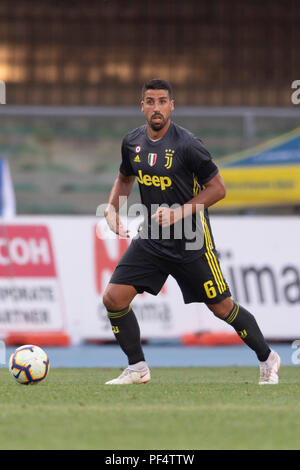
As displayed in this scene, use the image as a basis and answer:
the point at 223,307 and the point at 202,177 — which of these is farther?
the point at 223,307

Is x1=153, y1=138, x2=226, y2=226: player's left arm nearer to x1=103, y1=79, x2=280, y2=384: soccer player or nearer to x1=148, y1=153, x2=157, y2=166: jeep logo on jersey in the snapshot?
x1=103, y1=79, x2=280, y2=384: soccer player

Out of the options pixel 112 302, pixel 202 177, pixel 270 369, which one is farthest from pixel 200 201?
pixel 270 369

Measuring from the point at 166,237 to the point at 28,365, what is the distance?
1.35 metres

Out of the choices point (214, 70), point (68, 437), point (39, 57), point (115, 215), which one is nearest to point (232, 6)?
point (214, 70)

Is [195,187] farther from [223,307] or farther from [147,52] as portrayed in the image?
[147,52]

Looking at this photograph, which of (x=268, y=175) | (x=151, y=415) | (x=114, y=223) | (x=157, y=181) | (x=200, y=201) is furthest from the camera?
(x=268, y=175)

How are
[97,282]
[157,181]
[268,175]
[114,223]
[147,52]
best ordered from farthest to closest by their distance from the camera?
[147,52]
[268,175]
[97,282]
[114,223]
[157,181]

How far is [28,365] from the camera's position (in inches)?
300

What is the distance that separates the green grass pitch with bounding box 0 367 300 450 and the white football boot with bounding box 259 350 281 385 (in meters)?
0.12

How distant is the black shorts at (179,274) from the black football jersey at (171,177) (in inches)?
2.4

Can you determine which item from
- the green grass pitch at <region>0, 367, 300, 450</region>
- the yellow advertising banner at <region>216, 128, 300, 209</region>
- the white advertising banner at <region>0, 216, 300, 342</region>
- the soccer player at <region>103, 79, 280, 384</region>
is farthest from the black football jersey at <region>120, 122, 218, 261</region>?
the yellow advertising banner at <region>216, 128, 300, 209</region>

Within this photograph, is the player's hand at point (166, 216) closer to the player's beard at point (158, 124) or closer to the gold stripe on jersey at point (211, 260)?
the gold stripe on jersey at point (211, 260)

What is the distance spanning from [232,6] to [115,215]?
538 inches
